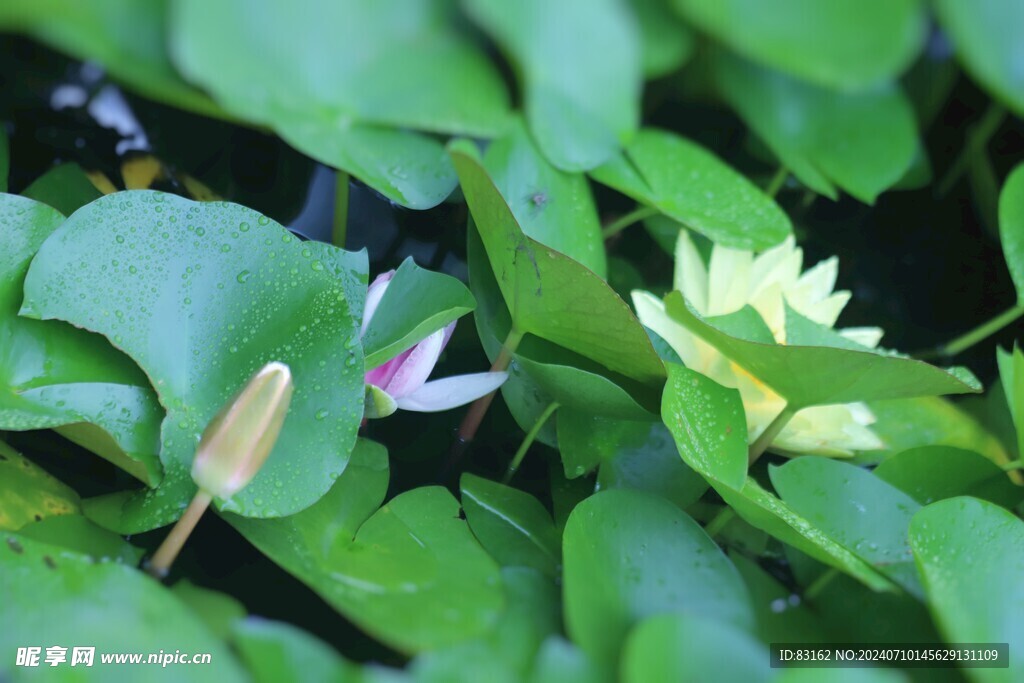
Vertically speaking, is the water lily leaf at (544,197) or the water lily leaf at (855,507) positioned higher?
the water lily leaf at (544,197)

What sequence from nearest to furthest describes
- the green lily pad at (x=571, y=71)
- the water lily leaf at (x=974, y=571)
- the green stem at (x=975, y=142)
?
the water lily leaf at (x=974, y=571) < the green lily pad at (x=571, y=71) < the green stem at (x=975, y=142)

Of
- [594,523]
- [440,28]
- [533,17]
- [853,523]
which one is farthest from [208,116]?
[853,523]

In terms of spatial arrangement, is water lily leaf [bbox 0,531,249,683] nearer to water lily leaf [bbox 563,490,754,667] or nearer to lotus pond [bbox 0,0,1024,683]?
lotus pond [bbox 0,0,1024,683]

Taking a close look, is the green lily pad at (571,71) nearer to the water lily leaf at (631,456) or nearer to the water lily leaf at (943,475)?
the water lily leaf at (631,456)

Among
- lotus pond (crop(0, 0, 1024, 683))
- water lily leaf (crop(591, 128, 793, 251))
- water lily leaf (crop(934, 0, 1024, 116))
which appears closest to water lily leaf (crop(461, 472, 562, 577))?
lotus pond (crop(0, 0, 1024, 683))

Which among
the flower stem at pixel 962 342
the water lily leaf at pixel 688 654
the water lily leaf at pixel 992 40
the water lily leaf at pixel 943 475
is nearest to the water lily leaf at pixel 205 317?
the water lily leaf at pixel 688 654
